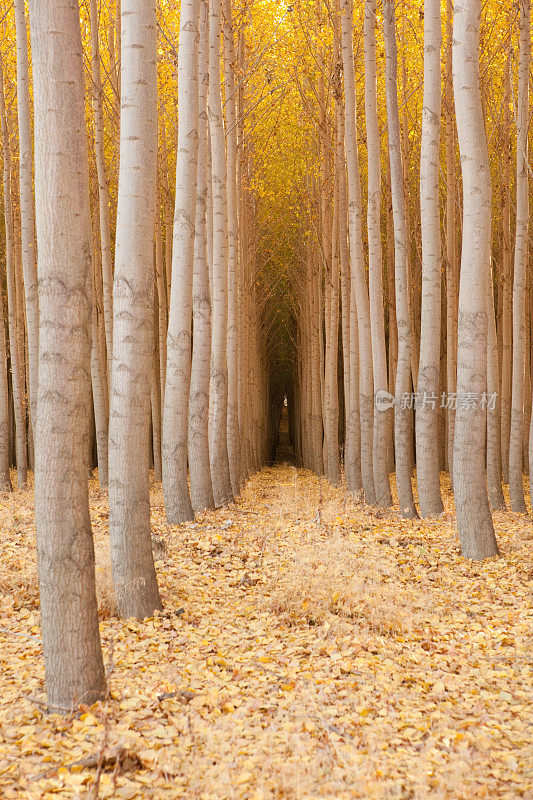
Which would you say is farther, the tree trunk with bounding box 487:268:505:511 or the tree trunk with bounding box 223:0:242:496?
the tree trunk with bounding box 223:0:242:496

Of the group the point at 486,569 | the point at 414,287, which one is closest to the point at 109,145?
the point at 414,287

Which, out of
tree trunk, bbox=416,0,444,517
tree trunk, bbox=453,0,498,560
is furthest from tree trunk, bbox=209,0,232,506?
tree trunk, bbox=453,0,498,560

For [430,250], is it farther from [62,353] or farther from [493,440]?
[62,353]

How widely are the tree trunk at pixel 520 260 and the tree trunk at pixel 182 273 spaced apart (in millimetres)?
4416

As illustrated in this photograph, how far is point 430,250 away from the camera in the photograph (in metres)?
7.57

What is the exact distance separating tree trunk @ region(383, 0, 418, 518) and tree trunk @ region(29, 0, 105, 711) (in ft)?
19.1

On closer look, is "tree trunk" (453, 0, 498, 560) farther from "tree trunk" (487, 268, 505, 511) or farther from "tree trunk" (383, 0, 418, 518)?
"tree trunk" (487, 268, 505, 511)

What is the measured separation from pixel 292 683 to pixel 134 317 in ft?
7.80

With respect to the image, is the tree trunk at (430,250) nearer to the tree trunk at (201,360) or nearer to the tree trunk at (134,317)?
the tree trunk at (201,360)

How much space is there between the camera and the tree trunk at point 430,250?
287 inches

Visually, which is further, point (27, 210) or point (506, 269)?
point (506, 269)

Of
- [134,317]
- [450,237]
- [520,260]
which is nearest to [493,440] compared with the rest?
[520,260]

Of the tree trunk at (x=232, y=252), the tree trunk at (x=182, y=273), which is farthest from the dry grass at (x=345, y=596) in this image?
the tree trunk at (x=232, y=252)

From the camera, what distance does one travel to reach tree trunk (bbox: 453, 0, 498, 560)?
585 centimetres
